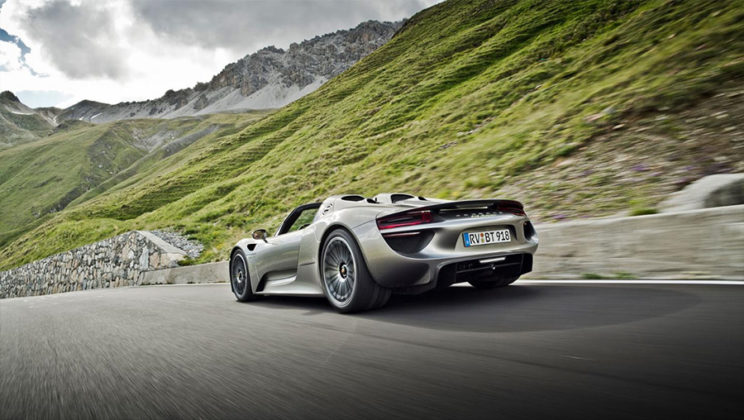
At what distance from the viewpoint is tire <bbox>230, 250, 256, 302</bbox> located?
6051 mm

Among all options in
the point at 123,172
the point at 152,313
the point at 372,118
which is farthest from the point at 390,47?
the point at 123,172

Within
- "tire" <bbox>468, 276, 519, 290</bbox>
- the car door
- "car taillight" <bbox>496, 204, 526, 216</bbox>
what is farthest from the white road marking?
the car door

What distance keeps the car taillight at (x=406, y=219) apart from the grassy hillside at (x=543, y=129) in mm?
3684

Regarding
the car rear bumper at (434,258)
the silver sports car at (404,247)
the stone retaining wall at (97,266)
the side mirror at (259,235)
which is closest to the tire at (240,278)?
the side mirror at (259,235)

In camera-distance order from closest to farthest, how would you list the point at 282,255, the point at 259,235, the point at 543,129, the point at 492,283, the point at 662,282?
the point at 662,282, the point at 492,283, the point at 282,255, the point at 259,235, the point at 543,129

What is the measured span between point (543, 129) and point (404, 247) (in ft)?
28.4

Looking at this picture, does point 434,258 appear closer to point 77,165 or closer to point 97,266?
point 97,266

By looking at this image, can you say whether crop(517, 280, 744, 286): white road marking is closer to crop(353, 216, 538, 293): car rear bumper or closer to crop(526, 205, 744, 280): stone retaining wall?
crop(526, 205, 744, 280): stone retaining wall

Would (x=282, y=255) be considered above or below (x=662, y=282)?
above

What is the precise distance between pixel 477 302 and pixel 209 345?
2.15 meters

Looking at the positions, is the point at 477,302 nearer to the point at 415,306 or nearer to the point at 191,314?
the point at 415,306

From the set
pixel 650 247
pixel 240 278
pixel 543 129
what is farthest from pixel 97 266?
pixel 650 247

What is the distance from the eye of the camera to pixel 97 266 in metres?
22.4

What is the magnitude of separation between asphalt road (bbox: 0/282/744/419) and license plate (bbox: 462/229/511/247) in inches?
19.9
